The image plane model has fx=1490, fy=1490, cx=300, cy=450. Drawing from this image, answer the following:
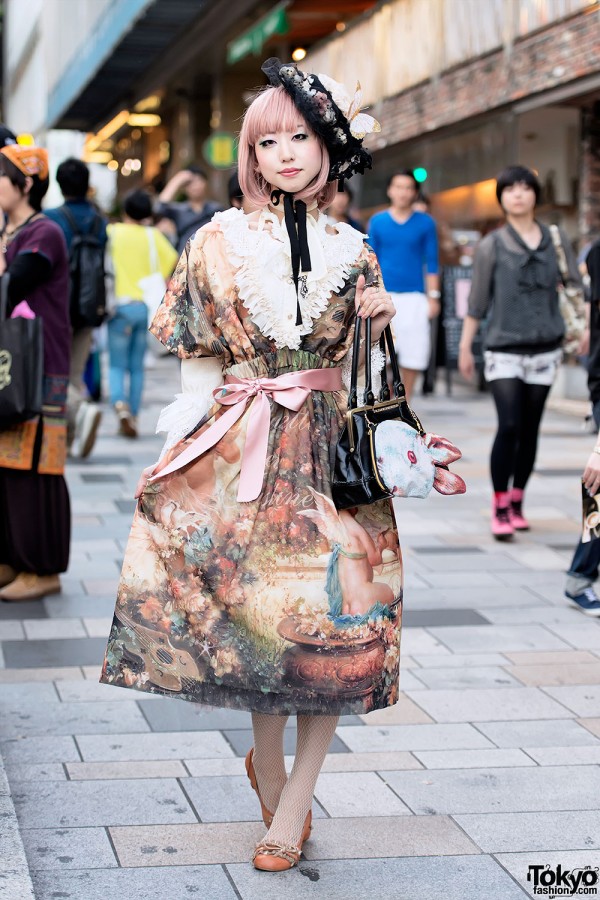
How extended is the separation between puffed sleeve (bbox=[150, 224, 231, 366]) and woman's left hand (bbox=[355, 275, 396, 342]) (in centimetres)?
32

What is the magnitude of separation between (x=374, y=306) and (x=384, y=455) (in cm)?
37

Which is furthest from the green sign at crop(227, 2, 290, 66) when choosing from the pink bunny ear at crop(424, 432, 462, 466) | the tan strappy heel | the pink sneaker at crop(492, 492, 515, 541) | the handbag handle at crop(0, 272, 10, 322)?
the tan strappy heel

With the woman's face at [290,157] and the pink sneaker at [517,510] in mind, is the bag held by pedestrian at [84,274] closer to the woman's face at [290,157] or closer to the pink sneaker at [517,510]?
the pink sneaker at [517,510]

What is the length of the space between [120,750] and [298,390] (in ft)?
4.71

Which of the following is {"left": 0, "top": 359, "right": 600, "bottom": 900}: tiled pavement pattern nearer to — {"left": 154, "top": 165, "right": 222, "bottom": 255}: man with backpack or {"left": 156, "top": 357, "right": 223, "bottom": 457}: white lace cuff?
{"left": 156, "top": 357, "right": 223, "bottom": 457}: white lace cuff

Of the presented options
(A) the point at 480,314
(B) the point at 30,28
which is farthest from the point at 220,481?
(B) the point at 30,28

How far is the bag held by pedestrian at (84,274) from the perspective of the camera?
408 inches

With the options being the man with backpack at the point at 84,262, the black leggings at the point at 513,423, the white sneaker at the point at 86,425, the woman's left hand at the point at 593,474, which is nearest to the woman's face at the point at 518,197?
the black leggings at the point at 513,423

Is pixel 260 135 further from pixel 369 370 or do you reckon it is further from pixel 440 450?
pixel 440 450

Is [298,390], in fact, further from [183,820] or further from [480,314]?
[480,314]

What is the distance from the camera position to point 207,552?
3.43 m

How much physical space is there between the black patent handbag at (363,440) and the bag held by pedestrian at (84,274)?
7138 mm

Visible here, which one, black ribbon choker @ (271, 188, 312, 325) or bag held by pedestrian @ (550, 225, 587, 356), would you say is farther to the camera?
bag held by pedestrian @ (550, 225, 587, 356)

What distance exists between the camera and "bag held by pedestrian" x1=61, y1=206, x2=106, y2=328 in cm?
1036
